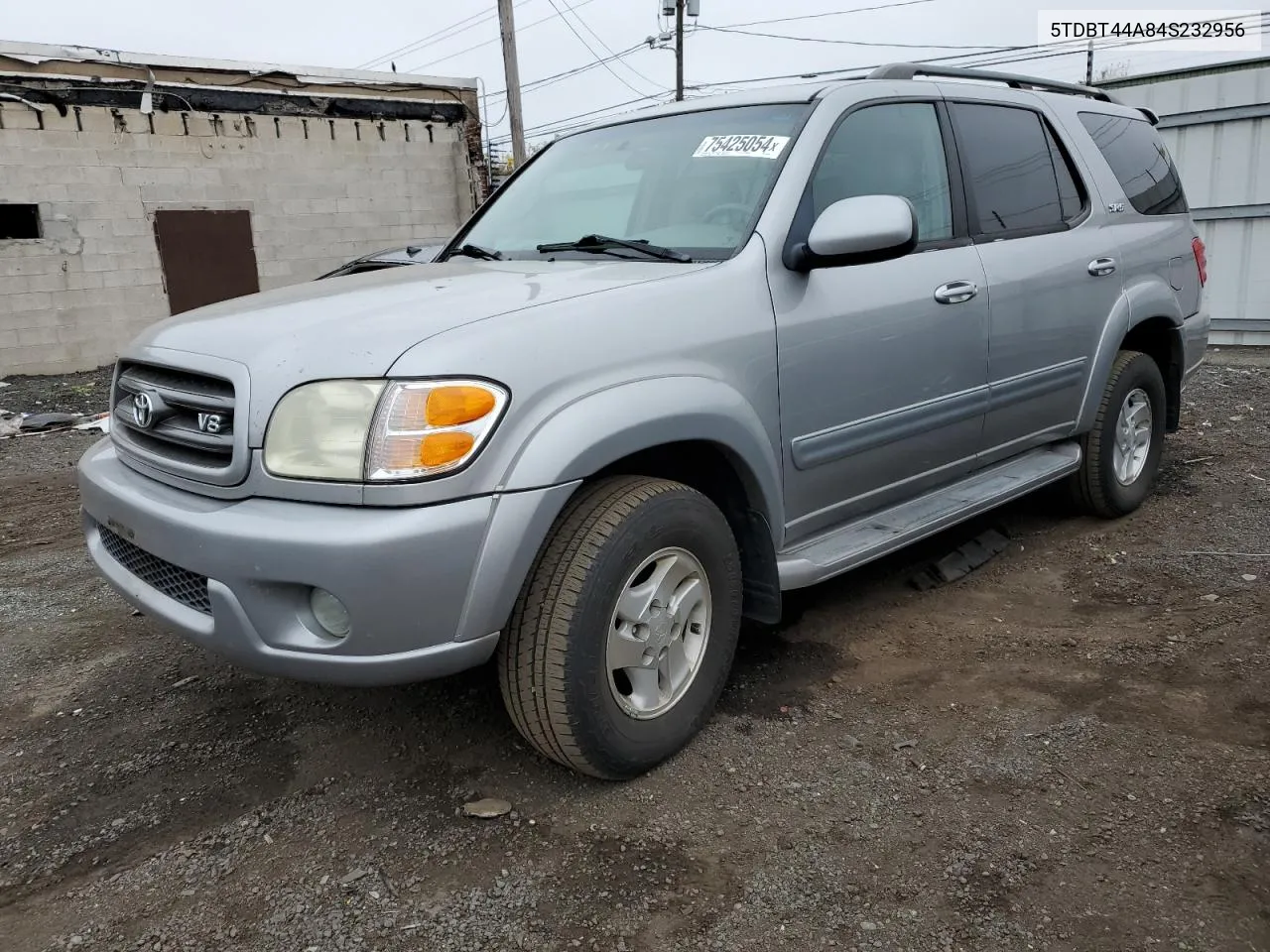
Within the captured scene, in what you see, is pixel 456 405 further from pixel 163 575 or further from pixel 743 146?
pixel 743 146

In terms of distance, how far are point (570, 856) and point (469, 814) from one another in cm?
33

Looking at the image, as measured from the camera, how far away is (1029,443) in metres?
4.01

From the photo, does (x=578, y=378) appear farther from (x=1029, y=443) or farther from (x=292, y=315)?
(x=1029, y=443)

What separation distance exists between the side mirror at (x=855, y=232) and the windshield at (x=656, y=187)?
20cm

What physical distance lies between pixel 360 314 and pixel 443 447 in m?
0.51

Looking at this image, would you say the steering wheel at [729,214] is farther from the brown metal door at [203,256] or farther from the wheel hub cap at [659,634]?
the brown metal door at [203,256]

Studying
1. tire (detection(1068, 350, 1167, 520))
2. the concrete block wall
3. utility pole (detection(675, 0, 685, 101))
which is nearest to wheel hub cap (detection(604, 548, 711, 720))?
tire (detection(1068, 350, 1167, 520))

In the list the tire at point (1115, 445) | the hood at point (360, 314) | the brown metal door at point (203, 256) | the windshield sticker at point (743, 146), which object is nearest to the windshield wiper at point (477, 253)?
the hood at point (360, 314)

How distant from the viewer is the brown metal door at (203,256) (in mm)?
11992

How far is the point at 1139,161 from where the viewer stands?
464 cm

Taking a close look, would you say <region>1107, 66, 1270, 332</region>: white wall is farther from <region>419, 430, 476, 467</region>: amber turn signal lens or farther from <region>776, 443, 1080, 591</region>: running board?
<region>419, 430, 476, 467</region>: amber turn signal lens

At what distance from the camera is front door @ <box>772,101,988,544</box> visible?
293 centimetres

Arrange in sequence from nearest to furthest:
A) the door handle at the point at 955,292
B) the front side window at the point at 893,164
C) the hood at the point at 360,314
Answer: the hood at the point at 360,314, the front side window at the point at 893,164, the door handle at the point at 955,292

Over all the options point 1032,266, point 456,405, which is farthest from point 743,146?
point 456,405
